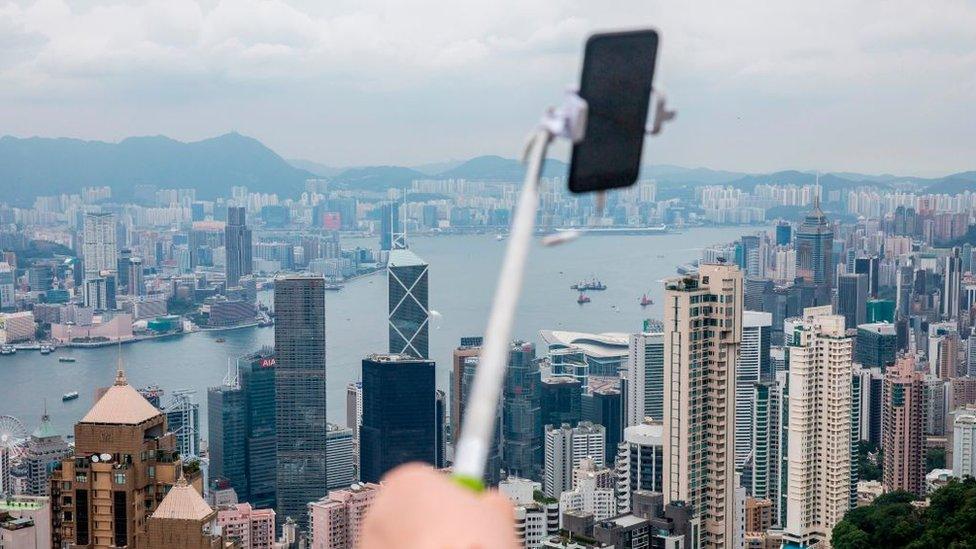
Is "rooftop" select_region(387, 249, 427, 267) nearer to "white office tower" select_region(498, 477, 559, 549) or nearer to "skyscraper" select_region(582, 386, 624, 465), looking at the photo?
"skyscraper" select_region(582, 386, 624, 465)

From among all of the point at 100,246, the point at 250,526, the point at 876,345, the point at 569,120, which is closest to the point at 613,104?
the point at 569,120

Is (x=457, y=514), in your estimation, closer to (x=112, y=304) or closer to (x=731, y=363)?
(x=731, y=363)

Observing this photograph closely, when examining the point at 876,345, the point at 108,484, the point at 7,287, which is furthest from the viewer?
the point at 7,287

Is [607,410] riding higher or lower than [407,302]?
lower

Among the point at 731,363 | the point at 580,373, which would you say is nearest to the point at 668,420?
the point at 731,363

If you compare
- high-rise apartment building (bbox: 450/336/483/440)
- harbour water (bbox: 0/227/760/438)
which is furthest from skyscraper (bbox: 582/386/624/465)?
high-rise apartment building (bbox: 450/336/483/440)

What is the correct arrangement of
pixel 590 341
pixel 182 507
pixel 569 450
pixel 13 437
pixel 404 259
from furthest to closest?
1. pixel 404 259
2. pixel 590 341
3. pixel 569 450
4. pixel 13 437
5. pixel 182 507

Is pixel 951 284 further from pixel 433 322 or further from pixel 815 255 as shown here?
pixel 433 322
